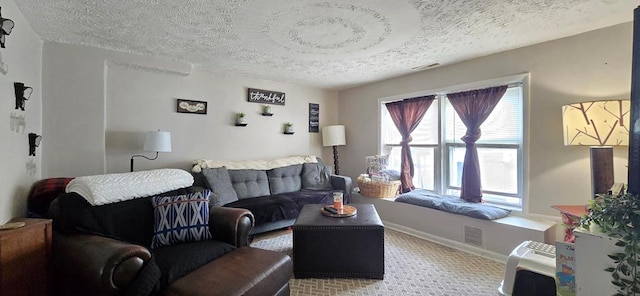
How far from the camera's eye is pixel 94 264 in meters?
1.37

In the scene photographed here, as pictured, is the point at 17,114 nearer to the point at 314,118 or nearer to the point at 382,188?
the point at 314,118

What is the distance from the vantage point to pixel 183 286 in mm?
1419

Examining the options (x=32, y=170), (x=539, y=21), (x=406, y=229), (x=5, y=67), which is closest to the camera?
(x=5, y=67)

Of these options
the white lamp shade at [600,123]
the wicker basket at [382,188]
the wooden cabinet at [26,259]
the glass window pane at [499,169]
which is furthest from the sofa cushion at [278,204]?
the white lamp shade at [600,123]

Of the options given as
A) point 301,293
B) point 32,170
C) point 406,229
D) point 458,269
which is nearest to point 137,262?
point 301,293

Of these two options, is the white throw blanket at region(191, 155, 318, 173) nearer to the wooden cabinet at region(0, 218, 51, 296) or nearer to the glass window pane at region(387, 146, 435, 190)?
the glass window pane at region(387, 146, 435, 190)

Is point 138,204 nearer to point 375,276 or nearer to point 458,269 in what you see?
point 375,276

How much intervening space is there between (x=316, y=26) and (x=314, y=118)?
2.67 metres

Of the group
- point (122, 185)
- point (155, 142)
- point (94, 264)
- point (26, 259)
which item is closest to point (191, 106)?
point (155, 142)

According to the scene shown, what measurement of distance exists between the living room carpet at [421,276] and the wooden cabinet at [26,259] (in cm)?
160

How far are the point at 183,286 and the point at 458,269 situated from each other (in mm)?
2349

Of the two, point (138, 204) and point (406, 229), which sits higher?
point (138, 204)

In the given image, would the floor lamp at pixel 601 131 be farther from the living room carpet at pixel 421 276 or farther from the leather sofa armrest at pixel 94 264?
the leather sofa armrest at pixel 94 264

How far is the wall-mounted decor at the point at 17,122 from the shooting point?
1894 mm
